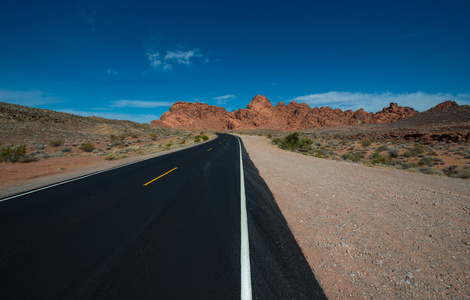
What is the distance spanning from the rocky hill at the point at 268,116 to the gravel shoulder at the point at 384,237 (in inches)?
4867

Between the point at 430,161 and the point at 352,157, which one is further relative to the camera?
the point at 352,157

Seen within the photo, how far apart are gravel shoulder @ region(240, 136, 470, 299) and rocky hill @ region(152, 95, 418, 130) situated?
124 m

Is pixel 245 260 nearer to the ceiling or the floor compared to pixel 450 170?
nearer to the floor

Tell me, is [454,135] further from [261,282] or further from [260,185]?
[261,282]

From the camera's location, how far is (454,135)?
21.0 metres

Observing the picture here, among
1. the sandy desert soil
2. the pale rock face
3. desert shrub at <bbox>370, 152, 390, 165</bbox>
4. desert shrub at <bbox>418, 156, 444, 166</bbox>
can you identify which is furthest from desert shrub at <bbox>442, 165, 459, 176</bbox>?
the pale rock face

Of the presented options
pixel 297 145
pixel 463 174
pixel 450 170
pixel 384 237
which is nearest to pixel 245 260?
pixel 384 237

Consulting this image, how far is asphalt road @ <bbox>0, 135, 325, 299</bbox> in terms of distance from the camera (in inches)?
92.3

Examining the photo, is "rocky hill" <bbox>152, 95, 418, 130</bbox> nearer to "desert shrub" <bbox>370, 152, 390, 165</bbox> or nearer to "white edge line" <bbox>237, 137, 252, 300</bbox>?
"desert shrub" <bbox>370, 152, 390, 165</bbox>

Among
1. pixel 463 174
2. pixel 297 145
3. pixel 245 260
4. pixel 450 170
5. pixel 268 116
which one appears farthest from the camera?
pixel 268 116

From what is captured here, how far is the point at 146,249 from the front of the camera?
311cm

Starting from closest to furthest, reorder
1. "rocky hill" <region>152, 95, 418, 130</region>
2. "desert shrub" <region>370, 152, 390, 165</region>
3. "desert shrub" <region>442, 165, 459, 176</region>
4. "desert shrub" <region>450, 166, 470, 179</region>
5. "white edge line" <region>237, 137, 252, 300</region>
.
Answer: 1. "white edge line" <region>237, 137, 252, 300</region>
2. "desert shrub" <region>450, 166, 470, 179</region>
3. "desert shrub" <region>442, 165, 459, 176</region>
4. "desert shrub" <region>370, 152, 390, 165</region>
5. "rocky hill" <region>152, 95, 418, 130</region>

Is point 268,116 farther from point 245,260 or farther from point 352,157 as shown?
point 245,260

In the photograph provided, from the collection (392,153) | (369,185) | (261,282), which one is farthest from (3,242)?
(392,153)
